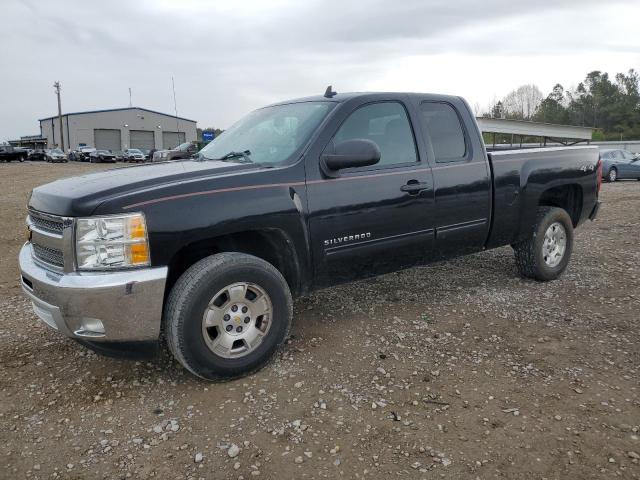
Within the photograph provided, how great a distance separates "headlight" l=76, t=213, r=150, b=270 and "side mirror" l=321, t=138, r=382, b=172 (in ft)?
4.41

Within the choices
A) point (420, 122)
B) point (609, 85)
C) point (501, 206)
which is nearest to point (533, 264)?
point (501, 206)

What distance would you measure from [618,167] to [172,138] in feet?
210

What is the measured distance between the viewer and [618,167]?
2027cm

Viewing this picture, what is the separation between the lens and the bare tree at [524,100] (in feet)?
293

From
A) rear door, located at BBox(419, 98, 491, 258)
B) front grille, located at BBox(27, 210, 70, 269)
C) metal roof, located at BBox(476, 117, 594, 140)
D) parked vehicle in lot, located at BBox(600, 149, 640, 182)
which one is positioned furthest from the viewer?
parked vehicle in lot, located at BBox(600, 149, 640, 182)

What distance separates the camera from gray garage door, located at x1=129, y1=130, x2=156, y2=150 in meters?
69.7

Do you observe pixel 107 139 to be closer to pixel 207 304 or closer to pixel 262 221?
pixel 262 221

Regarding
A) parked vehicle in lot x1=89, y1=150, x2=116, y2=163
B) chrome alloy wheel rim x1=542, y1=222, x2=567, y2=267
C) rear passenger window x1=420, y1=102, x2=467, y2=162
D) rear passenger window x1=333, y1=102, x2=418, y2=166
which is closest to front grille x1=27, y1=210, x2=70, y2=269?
rear passenger window x1=333, y1=102, x2=418, y2=166

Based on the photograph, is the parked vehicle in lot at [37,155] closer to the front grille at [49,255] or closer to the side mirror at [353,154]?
the front grille at [49,255]

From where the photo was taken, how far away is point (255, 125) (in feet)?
14.3

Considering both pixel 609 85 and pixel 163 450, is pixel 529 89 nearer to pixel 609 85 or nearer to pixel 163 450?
pixel 609 85

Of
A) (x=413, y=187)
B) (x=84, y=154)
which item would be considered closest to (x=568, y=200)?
(x=413, y=187)

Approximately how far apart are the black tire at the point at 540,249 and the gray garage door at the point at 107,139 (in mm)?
69613

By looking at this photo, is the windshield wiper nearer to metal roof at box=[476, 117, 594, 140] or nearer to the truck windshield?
the truck windshield
